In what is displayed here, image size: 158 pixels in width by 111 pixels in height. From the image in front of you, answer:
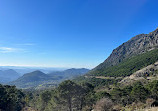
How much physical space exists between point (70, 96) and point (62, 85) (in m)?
3.47

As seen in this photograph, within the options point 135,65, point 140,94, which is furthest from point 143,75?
point 140,94

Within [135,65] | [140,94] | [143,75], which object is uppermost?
[135,65]

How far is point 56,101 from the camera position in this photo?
2356 centimetres

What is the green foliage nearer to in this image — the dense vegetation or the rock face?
the rock face

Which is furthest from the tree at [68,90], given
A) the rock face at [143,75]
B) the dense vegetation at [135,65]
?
the dense vegetation at [135,65]

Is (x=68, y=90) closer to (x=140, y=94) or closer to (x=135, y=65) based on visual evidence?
(x=140, y=94)

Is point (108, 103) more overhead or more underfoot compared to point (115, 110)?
more overhead

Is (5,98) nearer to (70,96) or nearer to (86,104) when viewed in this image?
(70,96)

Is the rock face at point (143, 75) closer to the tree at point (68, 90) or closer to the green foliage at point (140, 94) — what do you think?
the green foliage at point (140, 94)

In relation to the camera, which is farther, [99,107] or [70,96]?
[70,96]

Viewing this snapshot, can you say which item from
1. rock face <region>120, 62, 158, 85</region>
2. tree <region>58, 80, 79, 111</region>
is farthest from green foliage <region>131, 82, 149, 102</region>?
rock face <region>120, 62, 158, 85</region>

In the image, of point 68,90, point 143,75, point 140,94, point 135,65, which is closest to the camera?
point 68,90

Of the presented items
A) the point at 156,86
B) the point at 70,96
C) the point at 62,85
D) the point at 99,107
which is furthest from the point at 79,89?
the point at 156,86

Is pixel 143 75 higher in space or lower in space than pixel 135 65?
lower
